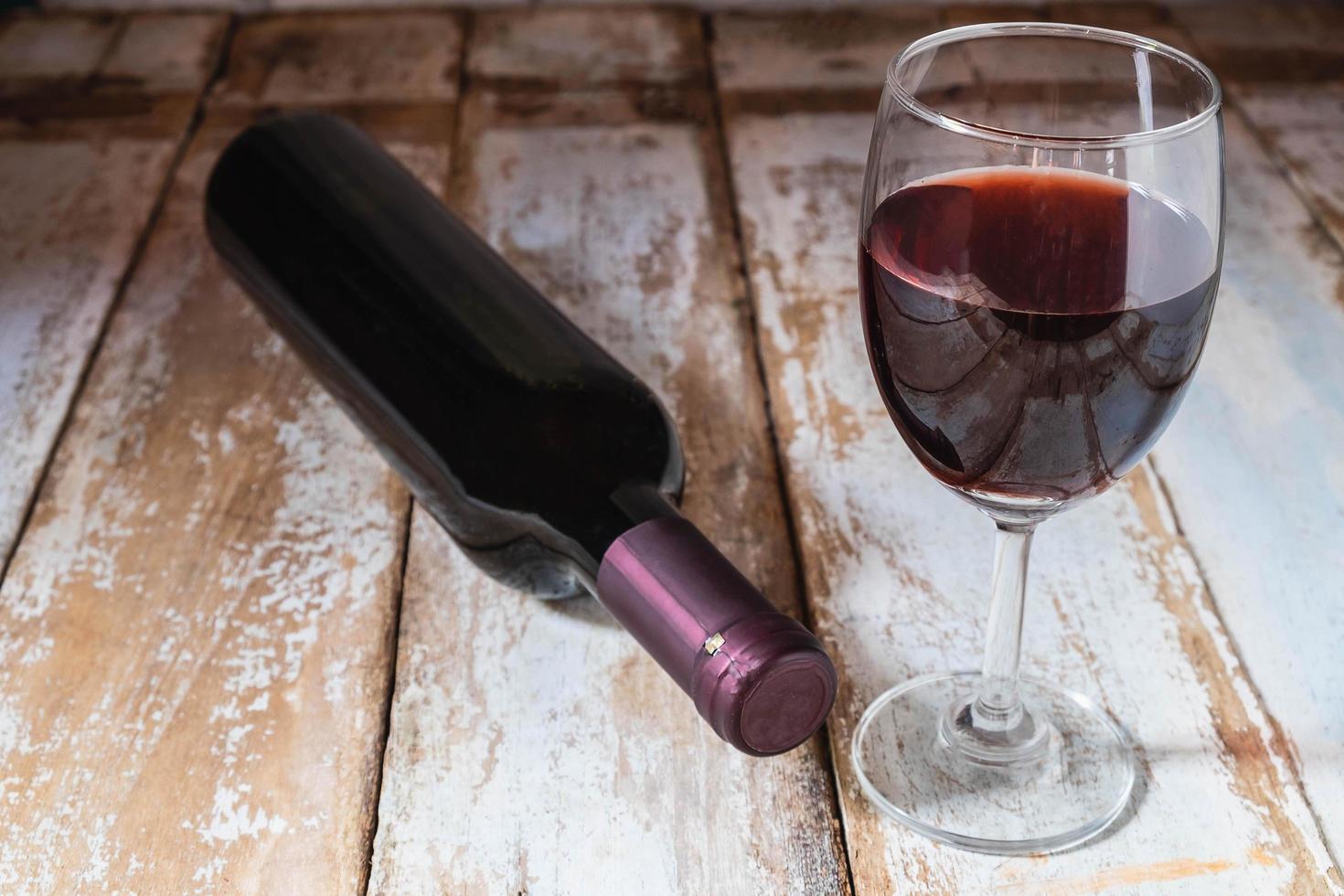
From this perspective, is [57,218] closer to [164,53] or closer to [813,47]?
[164,53]

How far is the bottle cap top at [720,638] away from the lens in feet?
1.64

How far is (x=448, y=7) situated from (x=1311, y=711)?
1159 millimetres

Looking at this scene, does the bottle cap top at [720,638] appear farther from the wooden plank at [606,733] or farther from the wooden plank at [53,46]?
the wooden plank at [53,46]

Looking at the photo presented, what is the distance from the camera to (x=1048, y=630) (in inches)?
27.2

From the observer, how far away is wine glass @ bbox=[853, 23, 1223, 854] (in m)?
0.47

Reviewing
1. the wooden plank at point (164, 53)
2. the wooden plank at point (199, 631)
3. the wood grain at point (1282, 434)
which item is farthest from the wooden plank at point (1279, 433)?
the wooden plank at point (164, 53)

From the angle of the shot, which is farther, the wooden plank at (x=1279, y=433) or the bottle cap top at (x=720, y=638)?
the wooden plank at (x=1279, y=433)

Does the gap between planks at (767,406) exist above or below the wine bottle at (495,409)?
below

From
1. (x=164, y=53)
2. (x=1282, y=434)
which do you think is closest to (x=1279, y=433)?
(x=1282, y=434)

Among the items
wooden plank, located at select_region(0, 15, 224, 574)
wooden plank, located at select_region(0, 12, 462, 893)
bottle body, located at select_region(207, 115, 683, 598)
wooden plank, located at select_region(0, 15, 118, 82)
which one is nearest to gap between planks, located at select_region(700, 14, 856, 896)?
bottle body, located at select_region(207, 115, 683, 598)

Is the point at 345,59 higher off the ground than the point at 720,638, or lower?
lower

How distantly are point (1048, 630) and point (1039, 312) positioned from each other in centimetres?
27

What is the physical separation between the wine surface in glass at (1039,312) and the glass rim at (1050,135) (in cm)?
2

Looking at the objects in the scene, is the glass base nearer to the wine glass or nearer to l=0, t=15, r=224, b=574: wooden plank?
the wine glass
